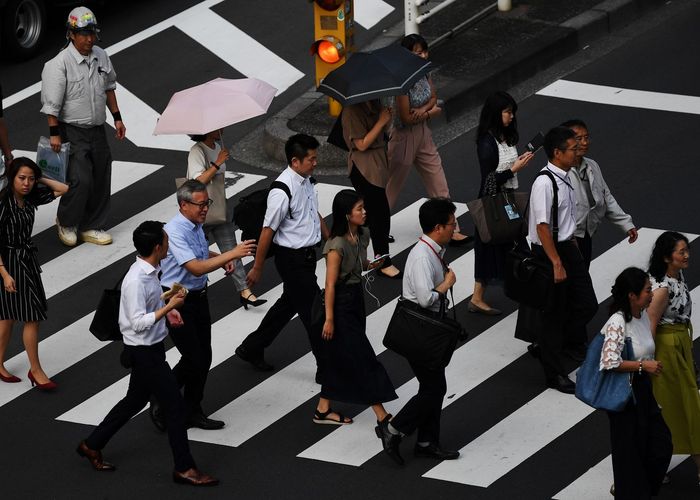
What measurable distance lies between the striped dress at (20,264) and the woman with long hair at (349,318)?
7.43ft

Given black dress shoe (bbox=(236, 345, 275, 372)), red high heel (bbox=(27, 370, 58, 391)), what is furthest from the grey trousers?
black dress shoe (bbox=(236, 345, 275, 372))

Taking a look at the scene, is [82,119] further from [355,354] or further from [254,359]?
[355,354]

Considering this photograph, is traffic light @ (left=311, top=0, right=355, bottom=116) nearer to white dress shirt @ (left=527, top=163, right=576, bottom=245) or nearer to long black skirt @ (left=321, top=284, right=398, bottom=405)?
white dress shirt @ (left=527, top=163, right=576, bottom=245)

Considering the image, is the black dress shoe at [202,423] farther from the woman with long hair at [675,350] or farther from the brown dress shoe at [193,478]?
the woman with long hair at [675,350]

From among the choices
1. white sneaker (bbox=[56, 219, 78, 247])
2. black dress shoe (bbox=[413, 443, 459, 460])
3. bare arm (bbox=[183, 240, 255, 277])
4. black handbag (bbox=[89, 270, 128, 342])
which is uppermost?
bare arm (bbox=[183, 240, 255, 277])

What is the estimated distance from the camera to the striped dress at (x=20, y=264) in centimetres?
1064

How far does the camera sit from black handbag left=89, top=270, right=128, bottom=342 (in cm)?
942

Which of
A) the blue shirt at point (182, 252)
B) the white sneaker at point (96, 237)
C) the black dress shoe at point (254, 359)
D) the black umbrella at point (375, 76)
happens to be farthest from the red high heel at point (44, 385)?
the black umbrella at point (375, 76)

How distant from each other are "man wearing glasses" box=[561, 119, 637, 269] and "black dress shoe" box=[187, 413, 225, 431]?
2.82 metres

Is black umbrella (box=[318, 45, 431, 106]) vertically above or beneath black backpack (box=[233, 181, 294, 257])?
above

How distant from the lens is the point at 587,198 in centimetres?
1040

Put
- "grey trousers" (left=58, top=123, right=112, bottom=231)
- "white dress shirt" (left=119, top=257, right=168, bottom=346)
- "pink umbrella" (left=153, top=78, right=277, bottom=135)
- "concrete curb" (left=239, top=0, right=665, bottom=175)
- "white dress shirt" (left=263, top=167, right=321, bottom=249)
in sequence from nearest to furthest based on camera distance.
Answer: "white dress shirt" (left=119, top=257, right=168, bottom=346)
"white dress shirt" (left=263, top=167, right=321, bottom=249)
"pink umbrella" (left=153, top=78, right=277, bottom=135)
"grey trousers" (left=58, top=123, right=112, bottom=231)
"concrete curb" (left=239, top=0, right=665, bottom=175)

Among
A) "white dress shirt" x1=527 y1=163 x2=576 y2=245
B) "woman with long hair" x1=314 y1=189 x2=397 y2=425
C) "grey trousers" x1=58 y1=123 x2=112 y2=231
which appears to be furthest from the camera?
"grey trousers" x1=58 y1=123 x2=112 y2=231

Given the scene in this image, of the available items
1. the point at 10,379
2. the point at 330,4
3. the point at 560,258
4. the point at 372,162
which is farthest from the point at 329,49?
the point at 10,379
